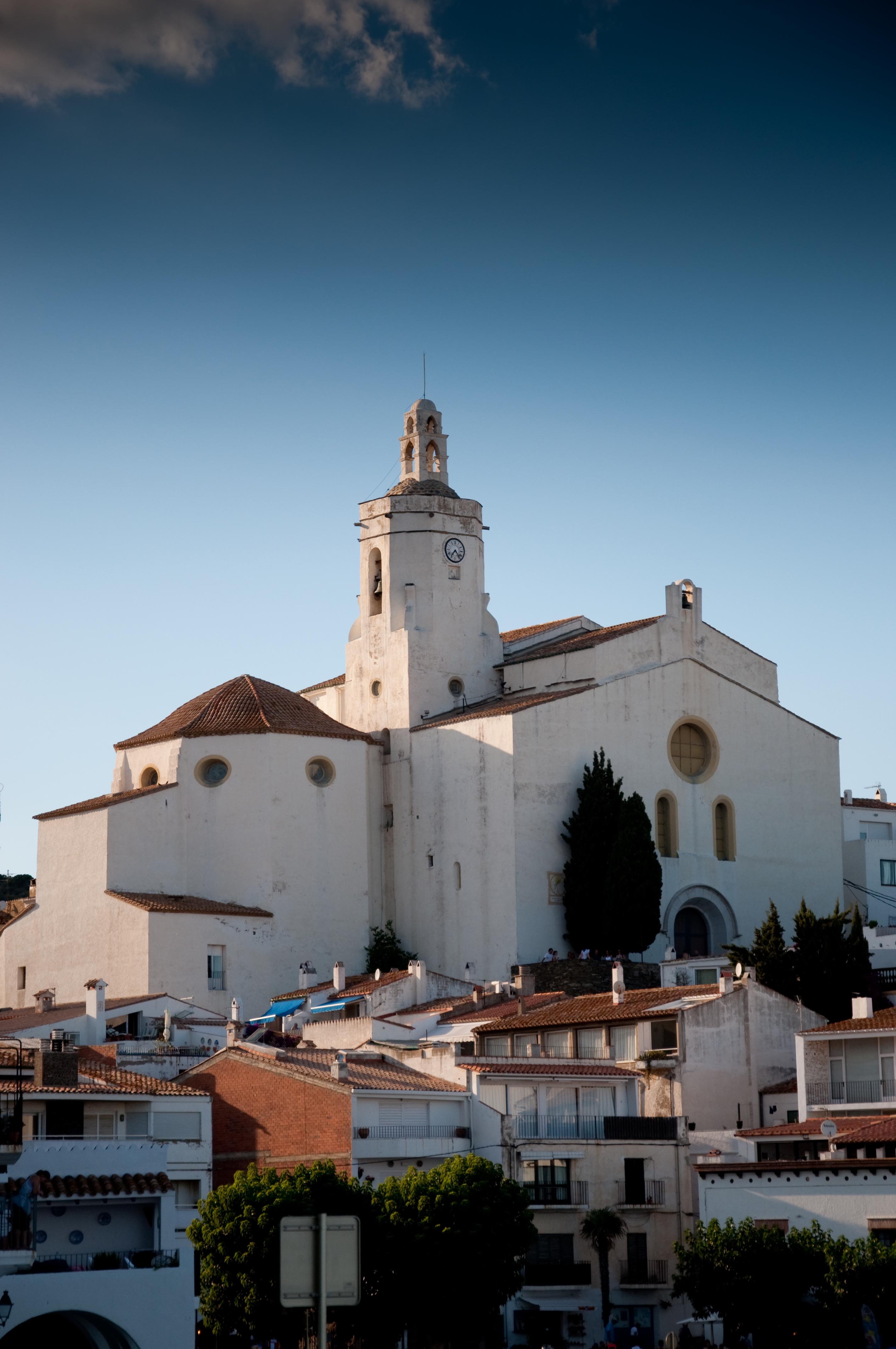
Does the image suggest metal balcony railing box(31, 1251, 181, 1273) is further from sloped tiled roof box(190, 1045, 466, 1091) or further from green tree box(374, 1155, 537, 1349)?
sloped tiled roof box(190, 1045, 466, 1091)

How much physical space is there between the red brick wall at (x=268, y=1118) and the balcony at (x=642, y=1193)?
561cm

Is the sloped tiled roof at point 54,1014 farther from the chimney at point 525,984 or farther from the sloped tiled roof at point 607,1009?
the sloped tiled roof at point 607,1009

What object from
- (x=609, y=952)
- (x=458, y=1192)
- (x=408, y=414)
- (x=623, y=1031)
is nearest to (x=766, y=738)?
(x=609, y=952)

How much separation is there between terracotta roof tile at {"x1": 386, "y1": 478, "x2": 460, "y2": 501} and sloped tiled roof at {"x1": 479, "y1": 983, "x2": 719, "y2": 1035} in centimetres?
2109

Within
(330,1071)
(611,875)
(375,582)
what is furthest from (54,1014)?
(375,582)

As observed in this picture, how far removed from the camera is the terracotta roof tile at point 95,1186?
30406 millimetres

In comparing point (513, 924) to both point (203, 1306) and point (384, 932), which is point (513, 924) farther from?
point (203, 1306)

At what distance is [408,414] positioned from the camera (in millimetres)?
64750

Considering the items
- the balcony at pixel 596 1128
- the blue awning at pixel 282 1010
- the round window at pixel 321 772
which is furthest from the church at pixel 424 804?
the balcony at pixel 596 1128

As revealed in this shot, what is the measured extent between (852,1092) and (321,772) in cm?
2300

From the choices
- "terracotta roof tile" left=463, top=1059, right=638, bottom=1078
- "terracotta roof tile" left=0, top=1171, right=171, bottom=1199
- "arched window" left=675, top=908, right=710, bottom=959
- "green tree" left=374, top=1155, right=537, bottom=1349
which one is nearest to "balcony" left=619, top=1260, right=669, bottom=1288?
"terracotta roof tile" left=463, top=1059, right=638, bottom=1078

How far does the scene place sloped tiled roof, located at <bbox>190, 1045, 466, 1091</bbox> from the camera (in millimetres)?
38312

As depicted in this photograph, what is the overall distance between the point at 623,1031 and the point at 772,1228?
10360mm

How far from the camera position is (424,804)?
189 ft
